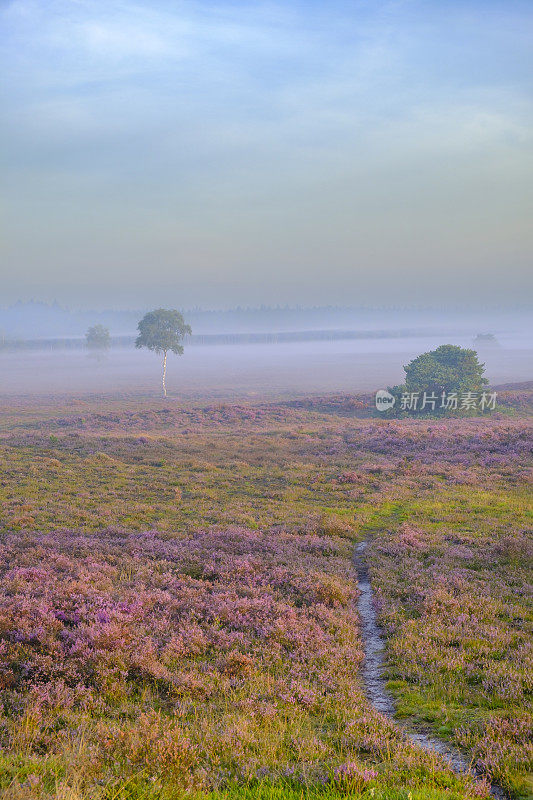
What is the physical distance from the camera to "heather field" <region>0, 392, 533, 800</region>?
18.6ft

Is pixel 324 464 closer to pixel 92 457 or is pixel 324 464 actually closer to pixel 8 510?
pixel 92 457

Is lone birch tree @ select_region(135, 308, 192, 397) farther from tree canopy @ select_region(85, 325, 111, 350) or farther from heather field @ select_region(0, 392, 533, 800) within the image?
tree canopy @ select_region(85, 325, 111, 350)

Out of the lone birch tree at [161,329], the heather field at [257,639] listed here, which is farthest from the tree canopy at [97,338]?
the heather field at [257,639]

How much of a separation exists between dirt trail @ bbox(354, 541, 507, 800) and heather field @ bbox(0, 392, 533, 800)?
151 millimetres

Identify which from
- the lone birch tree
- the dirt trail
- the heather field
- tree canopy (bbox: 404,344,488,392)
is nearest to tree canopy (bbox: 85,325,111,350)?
the lone birch tree

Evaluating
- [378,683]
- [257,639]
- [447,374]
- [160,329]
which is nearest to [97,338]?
[160,329]

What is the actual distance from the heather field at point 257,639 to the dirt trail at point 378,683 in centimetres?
15

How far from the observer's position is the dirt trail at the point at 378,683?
621 cm

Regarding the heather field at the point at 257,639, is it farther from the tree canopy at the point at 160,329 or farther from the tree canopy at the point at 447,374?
the tree canopy at the point at 160,329

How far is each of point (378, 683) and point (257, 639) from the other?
2621 mm

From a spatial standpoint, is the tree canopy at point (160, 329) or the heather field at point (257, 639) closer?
the heather field at point (257, 639)

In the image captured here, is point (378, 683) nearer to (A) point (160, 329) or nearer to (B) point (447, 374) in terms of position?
(B) point (447, 374)

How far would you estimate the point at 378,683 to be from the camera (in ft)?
28.2

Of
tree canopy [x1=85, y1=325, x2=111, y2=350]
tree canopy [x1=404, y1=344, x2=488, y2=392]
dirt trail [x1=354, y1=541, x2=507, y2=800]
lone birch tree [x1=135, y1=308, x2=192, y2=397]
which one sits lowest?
dirt trail [x1=354, y1=541, x2=507, y2=800]
